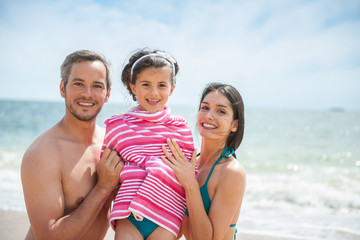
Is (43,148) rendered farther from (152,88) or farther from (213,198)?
(213,198)

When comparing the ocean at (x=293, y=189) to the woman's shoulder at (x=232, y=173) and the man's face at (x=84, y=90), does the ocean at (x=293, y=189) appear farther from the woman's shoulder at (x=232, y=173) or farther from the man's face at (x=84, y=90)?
the woman's shoulder at (x=232, y=173)

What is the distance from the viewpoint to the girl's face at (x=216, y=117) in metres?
3.07

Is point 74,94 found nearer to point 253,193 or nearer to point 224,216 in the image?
point 224,216

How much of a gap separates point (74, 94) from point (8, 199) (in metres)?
5.05

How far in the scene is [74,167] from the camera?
2930mm

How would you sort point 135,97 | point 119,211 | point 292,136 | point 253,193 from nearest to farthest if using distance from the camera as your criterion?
point 119,211
point 135,97
point 253,193
point 292,136

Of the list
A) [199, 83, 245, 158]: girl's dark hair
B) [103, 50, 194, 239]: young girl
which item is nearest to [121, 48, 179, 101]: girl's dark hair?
[103, 50, 194, 239]: young girl

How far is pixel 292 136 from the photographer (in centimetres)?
2422

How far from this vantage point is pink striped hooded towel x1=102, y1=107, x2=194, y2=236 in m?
2.55

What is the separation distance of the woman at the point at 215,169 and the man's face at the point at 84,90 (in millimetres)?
895

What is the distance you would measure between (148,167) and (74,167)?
79cm

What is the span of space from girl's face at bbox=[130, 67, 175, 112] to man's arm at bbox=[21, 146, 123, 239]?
0.62 m

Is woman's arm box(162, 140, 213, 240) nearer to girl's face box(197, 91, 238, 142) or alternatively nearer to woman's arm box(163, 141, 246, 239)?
woman's arm box(163, 141, 246, 239)

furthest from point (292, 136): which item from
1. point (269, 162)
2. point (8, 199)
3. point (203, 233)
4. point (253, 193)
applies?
point (203, 233)
